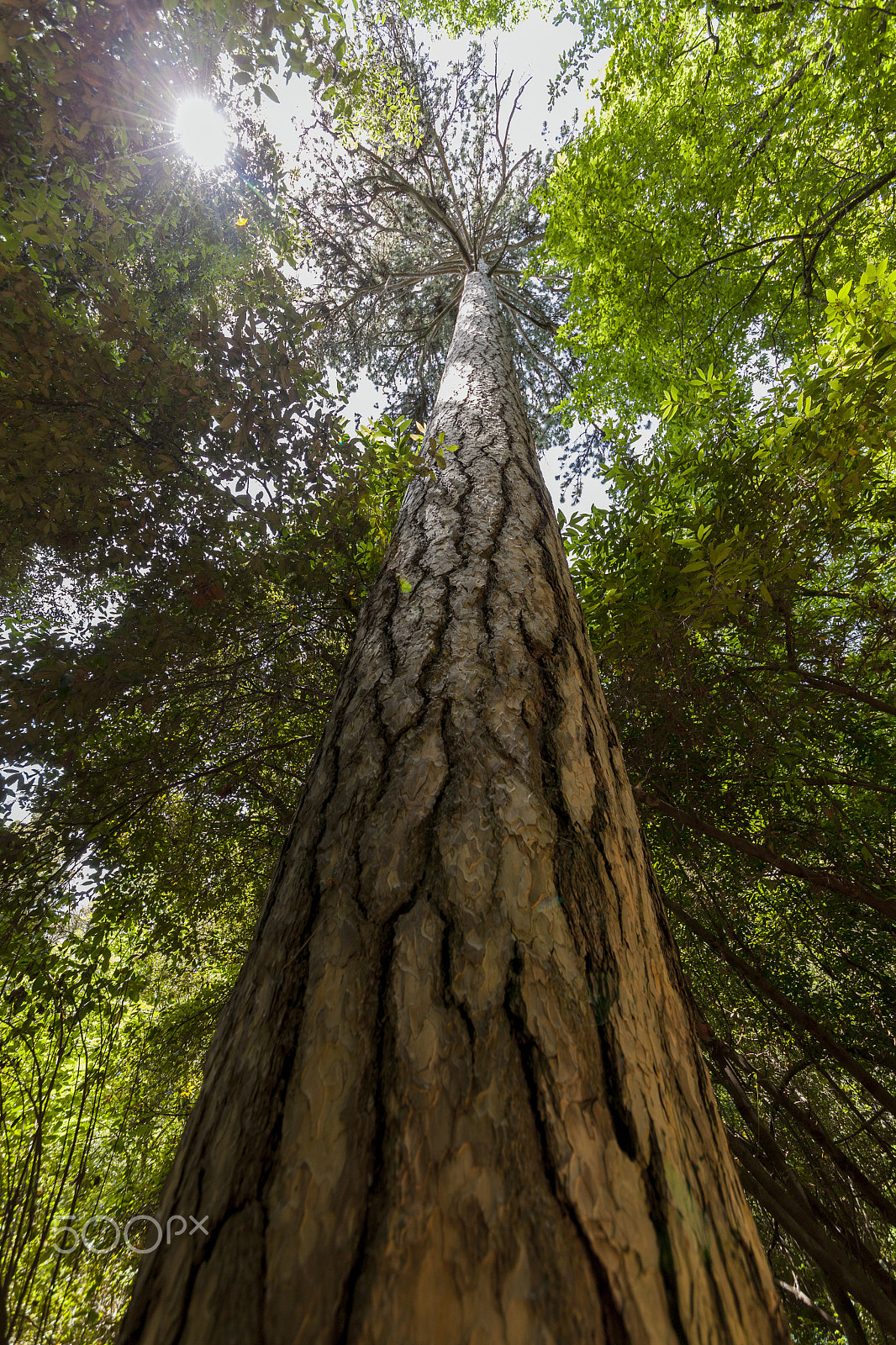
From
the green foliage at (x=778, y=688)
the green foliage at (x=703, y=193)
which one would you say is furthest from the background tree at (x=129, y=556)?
the green foliage at (x=703, y=193)

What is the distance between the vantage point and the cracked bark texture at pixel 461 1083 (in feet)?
1.47

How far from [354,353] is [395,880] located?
29.9ft

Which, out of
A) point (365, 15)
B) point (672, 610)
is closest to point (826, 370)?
point (672, 610)

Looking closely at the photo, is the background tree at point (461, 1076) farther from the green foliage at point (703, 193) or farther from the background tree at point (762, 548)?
the green foliage at point (703, 193)

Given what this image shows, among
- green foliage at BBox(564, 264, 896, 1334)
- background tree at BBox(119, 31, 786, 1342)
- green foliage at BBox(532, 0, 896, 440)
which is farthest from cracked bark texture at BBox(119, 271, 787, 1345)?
green foliage at BBox(532, 0, 896, 440)

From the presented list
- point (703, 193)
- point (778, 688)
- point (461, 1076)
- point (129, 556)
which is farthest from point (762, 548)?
point (703, 193)

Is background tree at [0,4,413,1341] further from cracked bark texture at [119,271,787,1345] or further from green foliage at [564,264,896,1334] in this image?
cracked bark texture at [119,271,787,1345]

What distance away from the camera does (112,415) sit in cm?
277

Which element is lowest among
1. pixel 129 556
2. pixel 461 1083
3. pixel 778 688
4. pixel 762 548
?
pixel 461 1083

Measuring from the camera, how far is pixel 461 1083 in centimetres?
55

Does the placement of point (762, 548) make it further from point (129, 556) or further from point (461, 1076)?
point (129, 556)

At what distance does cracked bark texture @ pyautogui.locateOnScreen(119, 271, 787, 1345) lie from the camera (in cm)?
45

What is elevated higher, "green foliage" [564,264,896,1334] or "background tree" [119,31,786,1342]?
"green foliage" [564,264,896,1334]

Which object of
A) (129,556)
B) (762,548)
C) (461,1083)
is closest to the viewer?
(461,1083)
